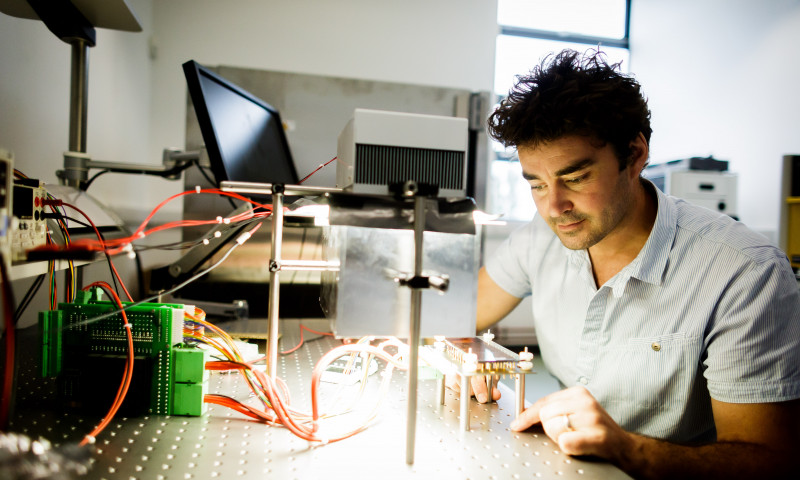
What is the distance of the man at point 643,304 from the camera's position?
2.68 feet

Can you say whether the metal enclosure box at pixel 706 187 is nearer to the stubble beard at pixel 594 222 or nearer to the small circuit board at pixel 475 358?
the stubble beard at pixel 594 222

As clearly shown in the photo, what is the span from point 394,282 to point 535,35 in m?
3.50

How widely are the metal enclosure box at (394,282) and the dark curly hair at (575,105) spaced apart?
0.44m

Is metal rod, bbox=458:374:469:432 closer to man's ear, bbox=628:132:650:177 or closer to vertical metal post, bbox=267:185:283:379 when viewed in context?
vertical metal post, bbox=267:185:283:379

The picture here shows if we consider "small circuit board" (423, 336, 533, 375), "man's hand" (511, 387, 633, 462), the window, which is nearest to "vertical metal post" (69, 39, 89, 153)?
"small circuit board" (423, 336, 533, 375)

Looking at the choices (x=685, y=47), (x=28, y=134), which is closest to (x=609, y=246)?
(x=28, y=134)

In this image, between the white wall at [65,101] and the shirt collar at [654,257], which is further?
the white wall at [65,101]

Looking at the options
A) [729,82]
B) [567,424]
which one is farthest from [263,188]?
[729,82]

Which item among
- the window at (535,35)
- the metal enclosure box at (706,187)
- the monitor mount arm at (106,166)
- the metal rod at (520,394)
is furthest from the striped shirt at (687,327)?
the window at (535,35)

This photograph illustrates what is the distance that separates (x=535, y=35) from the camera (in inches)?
141

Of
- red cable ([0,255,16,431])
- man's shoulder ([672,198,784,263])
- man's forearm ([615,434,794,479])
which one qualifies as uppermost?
man's shoulder ([672,198,784,263])

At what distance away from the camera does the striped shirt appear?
0.89m

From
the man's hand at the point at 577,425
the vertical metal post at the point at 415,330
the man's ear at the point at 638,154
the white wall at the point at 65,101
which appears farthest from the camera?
the white wall at the point at 65,101

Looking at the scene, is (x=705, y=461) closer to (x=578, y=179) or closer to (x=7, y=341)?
(x=578, y=179)
